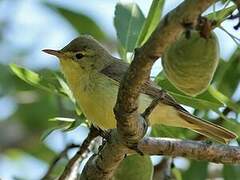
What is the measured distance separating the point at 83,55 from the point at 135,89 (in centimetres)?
215

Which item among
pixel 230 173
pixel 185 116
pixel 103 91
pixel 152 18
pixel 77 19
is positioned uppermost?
pixel 152 18

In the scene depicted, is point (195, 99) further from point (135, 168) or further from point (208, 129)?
point (135, 168)

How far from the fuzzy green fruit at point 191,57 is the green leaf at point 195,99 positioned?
4.10 feet

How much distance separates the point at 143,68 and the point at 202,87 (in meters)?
0.26

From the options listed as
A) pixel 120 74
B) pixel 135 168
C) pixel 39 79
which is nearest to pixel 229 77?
pixel 120 74

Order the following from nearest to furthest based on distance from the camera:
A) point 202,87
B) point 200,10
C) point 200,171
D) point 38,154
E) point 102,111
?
1. point 200,10
2. point 202,87
3. point 102,111
4. point 200,171
5. point 38,154

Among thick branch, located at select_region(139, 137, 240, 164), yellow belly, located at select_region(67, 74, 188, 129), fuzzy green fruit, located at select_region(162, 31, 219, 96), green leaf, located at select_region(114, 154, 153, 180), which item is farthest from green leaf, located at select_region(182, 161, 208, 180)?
fuzzy green fruit, located at select_region(162, 31, 219, 96)

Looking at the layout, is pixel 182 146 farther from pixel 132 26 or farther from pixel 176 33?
pixel 132 26

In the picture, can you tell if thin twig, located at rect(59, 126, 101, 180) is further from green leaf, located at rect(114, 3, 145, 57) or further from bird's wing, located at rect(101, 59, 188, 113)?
green leaf, located at rect(114, 3, 145, 57)

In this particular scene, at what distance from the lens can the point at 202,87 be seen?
86.2 inches

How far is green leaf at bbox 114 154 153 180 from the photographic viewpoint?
105 inches

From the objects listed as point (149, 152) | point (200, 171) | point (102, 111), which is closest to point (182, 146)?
point (149, 152)

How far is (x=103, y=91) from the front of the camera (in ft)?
12.4

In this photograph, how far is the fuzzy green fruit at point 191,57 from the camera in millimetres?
2055
